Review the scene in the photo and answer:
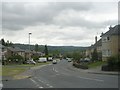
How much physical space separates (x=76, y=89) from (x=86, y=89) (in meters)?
0.68

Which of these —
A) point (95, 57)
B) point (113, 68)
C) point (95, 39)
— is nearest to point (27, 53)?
point (95, 39)

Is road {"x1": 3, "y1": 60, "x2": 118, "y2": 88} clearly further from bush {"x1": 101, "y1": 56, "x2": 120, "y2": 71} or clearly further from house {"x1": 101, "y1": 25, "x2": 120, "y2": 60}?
house {"x1": 101, "y1": 25, "x2": 120, "y2": 60}

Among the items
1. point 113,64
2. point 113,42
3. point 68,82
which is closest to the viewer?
point 68,82

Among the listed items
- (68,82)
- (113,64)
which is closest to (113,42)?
(113,64)

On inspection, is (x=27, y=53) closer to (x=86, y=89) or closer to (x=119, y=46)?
(x=119, y=46)

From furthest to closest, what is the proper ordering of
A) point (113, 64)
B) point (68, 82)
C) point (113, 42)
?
point (113, 42), point (113, 64), point (68, 82)

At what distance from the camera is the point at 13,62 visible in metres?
102

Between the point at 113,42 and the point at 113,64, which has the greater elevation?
the point at 113,42

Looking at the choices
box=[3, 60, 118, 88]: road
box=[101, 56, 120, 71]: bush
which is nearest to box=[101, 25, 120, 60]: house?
box=[101, 56, 120, 71]: bush

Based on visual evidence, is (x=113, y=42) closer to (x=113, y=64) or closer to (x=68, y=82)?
(x=113, y=64)

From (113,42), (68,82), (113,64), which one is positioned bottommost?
(68,82)

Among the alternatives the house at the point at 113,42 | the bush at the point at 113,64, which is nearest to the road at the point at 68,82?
the bush at the point at 113,64

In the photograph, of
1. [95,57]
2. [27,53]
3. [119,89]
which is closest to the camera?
[119,89]

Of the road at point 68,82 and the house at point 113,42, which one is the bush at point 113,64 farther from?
the house at point 113,42
